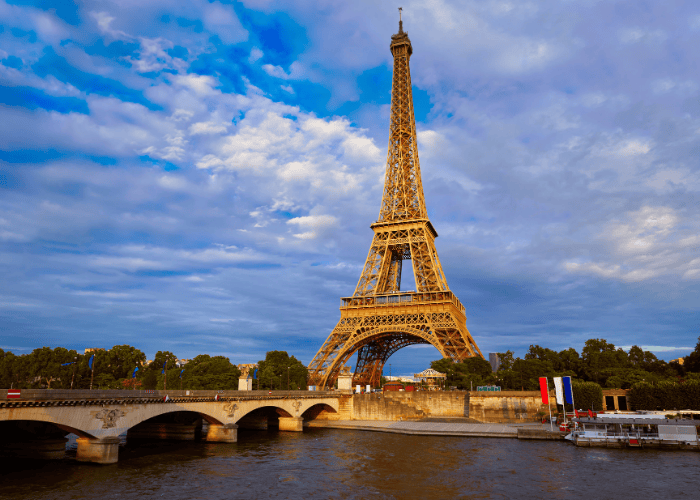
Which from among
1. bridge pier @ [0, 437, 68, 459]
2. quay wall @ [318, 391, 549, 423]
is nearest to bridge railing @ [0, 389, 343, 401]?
bridge pier @ [0, 437, 68, 459]

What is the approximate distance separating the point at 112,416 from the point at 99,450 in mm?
2399

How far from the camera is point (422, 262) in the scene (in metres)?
71.1

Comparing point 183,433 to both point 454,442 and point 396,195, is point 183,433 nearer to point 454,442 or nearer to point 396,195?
point 454,442

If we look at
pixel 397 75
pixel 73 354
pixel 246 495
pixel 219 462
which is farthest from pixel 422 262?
pixel 73 354

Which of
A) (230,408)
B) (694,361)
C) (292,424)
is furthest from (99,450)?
(694,361)

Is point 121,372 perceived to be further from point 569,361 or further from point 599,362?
point 599,362

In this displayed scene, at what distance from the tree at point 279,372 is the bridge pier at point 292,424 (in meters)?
22.9

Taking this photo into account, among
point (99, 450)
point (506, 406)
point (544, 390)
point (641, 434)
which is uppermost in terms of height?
point (544, 390)

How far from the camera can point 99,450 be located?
30109 mm

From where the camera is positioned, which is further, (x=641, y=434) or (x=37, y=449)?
(x=641, y=434)

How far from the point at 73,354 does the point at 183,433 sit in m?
48.8

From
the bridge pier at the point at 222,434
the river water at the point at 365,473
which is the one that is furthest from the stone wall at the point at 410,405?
the bridge pier at the point at 222,434

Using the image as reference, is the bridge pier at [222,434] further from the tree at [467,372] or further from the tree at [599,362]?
the tree at [599,362]

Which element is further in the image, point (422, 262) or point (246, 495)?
point (422, 262)
